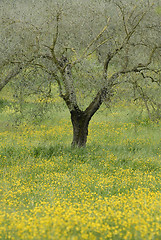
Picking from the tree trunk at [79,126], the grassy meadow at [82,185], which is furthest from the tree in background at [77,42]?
the grassy meadow at [82,185]

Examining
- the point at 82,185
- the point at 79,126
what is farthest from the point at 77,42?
the point at 82,185

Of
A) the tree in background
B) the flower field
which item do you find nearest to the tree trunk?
the tree in background

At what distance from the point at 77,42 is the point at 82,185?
273 inches

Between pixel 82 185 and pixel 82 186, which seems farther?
pixel 82 185

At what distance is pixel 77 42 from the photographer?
1384cm

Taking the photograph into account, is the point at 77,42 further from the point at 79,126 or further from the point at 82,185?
the point at 82,185

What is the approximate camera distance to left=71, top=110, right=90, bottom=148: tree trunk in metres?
14.2

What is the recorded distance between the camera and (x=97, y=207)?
7.31m

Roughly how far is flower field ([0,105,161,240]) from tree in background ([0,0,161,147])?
7.01 ft

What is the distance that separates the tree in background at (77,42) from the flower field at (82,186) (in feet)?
7.01

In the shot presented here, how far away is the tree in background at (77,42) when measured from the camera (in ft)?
40.1

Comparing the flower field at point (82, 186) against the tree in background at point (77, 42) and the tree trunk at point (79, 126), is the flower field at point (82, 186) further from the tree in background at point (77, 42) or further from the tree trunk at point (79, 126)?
the tree in background at point (77, 42)

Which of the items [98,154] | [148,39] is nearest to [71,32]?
[148,39]

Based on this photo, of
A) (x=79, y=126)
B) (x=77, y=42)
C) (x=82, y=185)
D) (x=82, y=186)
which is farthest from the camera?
(x=79, y=126)
